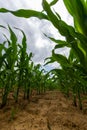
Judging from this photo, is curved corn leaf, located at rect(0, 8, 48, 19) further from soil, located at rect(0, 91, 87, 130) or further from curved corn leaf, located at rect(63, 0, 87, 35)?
soil, located at rect(0, 91, 87, 130)

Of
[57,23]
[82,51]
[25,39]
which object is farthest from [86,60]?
[25,39]

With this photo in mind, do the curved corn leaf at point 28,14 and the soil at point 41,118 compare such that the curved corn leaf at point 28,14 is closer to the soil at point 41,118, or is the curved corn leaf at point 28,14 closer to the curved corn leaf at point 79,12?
the curved corn leaf at point 79,12

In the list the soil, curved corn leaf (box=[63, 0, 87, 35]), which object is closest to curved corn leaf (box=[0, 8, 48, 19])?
curved corn leaf (box=[63, 0, 87, 35])

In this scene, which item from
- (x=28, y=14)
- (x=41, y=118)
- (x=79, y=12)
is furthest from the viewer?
(x=41, y=118)

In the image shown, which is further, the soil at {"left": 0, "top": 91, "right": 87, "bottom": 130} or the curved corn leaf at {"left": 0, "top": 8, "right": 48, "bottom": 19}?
the soil at {"left": 0, "top": 91, "right": 87, "bottom": 130}

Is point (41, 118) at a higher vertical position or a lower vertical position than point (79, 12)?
lower

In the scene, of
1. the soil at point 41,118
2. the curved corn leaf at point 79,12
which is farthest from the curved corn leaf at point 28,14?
the soil at point 41,118

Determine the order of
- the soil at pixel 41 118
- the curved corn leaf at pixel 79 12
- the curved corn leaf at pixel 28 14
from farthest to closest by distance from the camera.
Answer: the soil at pixel 41 118, the curved corn leaf at pixel 28 14, the curved corn leaf at pixel 79 12

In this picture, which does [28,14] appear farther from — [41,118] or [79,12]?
[41,118]

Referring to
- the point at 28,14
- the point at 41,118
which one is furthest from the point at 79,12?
the point at 41,118

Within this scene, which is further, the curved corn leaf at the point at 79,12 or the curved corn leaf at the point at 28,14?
the curved corn leaf at the point at 28,14

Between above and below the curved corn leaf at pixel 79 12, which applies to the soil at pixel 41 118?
below

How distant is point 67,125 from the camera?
7.22ft

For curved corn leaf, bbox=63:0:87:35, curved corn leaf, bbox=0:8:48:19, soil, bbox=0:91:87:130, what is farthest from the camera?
soil, bbox=0:91:87:130
